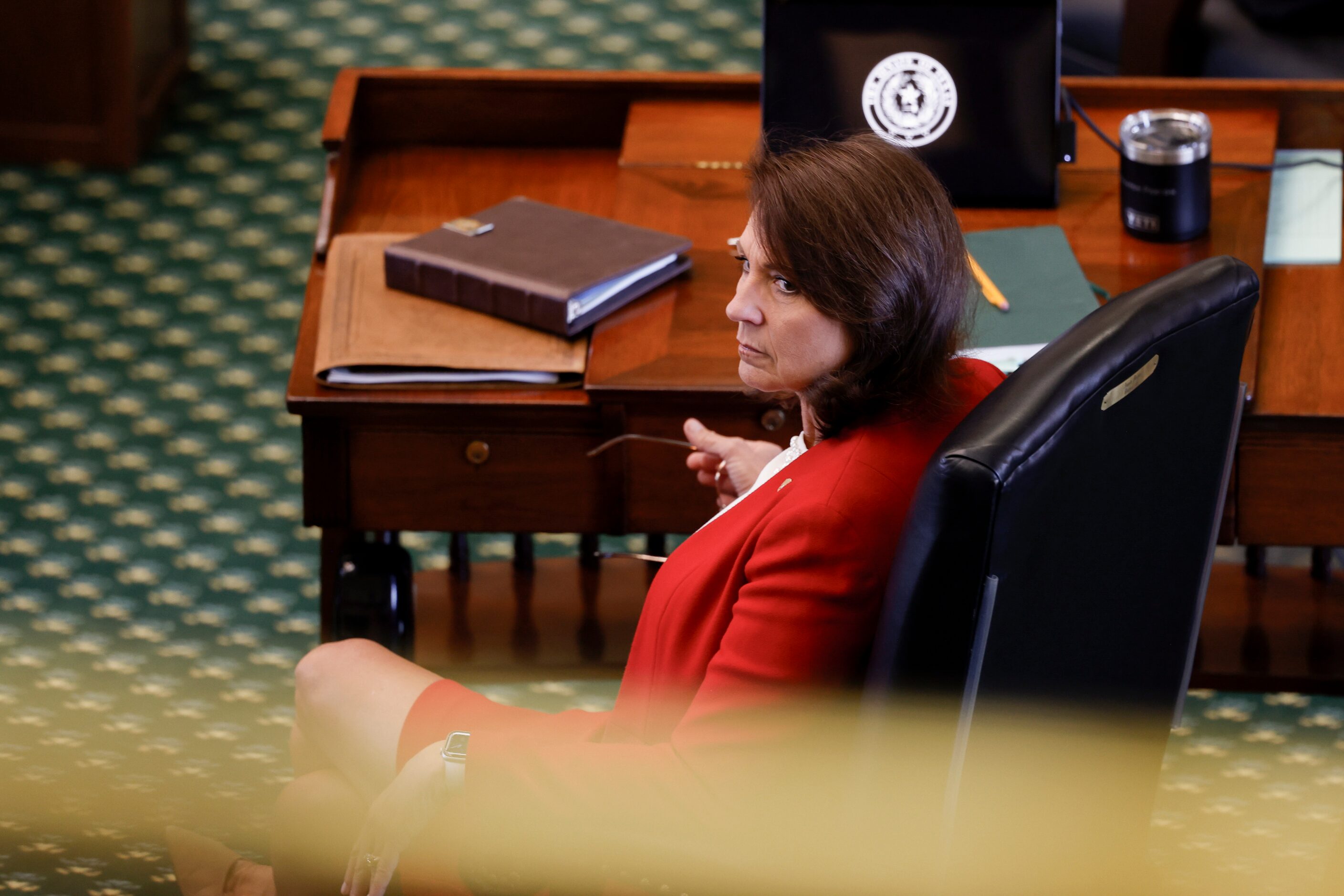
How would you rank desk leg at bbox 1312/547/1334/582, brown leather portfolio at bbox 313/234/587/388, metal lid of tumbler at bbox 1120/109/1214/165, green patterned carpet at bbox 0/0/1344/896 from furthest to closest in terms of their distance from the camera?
desk leg at bbox 1312/547/1334/582 → green patterned carpet at bbox 0/0/1344/896 → metal lid of tumbler at bbox 1120/109/1214/165 → brown leather portfolio at bbox 313/234/587/388

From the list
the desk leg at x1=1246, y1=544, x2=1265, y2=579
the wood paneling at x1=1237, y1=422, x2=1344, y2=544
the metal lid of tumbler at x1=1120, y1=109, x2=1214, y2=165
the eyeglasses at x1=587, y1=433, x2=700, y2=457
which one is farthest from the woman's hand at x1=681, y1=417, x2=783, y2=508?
the desk leg at x1=1246, y1=544, x2=1265, y2=579

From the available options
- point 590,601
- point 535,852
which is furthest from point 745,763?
point 590,601

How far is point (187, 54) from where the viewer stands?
13.8 feet

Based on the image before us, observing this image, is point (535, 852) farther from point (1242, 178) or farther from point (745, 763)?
point (1242, 178)

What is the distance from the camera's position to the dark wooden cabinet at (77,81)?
3635 mm

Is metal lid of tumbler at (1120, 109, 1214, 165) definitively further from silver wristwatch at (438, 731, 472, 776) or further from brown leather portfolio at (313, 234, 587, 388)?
silver wristwatch at (438, 731, 472, 776)

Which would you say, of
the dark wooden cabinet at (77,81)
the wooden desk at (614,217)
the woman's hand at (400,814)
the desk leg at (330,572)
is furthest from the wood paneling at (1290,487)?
the dark wooden cabinet at (77,81)

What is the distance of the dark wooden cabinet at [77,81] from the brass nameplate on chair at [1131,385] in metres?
3.25

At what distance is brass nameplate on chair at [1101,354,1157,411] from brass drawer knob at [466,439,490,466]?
0.92m

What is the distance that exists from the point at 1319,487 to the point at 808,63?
845 millimetres

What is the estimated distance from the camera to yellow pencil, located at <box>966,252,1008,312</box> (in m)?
1.74

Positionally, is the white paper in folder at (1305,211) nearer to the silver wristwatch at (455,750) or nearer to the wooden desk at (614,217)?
the wooden desk at (614,217)

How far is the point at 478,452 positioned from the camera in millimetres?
1763

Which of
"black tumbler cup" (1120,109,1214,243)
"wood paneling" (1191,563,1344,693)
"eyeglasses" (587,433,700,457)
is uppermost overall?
"black tumbler cup" (1120,109,1214,243)
